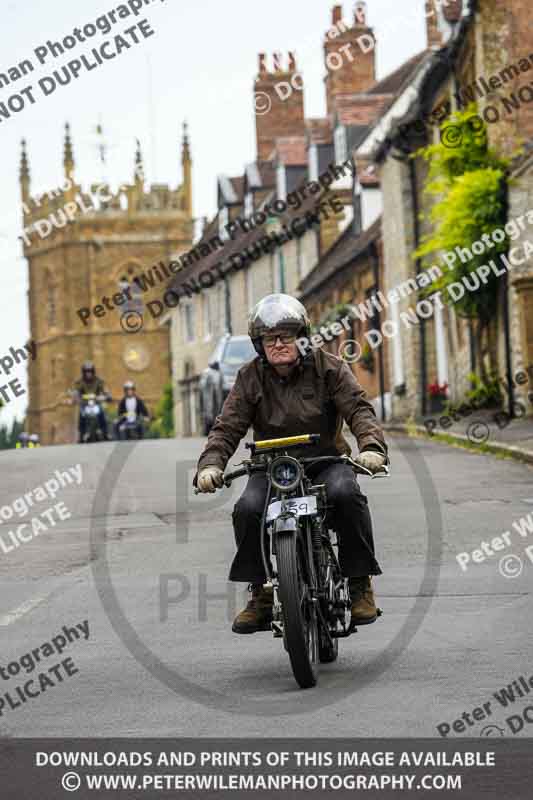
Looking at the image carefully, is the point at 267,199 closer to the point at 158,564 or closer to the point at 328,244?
the point at 328,244

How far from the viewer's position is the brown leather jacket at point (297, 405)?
25.2ft

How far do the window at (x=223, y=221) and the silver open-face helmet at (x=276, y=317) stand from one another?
196 ft

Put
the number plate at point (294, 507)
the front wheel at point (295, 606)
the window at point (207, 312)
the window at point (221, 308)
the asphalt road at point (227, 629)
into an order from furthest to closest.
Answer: the window at point (207, 312) < the window at point (221, 308) < the number plate at point (294, 507) < the front wheel at point (295, 606) < the asphalt road at point (227, 629)

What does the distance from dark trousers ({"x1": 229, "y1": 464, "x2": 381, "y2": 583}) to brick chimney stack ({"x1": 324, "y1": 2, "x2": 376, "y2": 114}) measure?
44507mm

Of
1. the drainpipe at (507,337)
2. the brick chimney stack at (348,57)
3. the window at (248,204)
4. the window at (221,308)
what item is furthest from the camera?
the window at (221,308)

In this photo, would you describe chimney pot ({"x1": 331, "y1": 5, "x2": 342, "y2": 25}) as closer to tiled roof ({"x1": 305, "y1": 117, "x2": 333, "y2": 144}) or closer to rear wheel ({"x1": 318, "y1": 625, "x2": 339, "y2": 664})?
tiled roof ({"x1": 305, "y1": 117, "x2": 333, "y2": 144})

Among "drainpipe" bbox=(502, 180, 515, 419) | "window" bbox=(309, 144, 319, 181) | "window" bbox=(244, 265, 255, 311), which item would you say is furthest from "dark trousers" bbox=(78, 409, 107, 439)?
"window" bbox=(244, 265, 255, 311)

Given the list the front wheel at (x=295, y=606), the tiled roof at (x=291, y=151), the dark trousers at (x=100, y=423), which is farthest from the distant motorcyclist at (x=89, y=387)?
the front wheel at (x=295, y=606)

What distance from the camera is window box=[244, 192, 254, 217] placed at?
61.4m

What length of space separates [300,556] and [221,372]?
27.8 metres

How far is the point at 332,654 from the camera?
783 cm

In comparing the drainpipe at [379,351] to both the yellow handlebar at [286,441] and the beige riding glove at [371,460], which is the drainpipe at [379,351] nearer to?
the beige riding glove at [371,460]

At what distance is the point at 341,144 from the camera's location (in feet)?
155

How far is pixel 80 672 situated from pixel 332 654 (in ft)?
3.95
